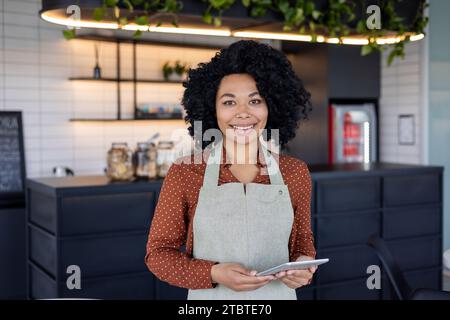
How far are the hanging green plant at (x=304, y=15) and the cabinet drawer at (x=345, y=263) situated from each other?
4.41ft

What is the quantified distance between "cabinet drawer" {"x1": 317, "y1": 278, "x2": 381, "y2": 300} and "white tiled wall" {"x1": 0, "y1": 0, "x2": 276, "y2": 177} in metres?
2.31

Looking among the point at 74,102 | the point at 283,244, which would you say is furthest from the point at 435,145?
the point at 283,244

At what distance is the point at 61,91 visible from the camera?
203 inches

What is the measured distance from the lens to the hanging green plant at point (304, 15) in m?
3.11

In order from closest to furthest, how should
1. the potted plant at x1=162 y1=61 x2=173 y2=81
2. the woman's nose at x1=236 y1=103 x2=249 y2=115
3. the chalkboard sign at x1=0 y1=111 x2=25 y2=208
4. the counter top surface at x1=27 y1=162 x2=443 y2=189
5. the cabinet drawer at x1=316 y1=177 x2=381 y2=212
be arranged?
1. the woman's nose at x1=236 y1=103 x2=249 y2=115
2. the counter top surface at x1=27 y1=162 x2=443 y2=189
3. the cabinet drawer at x1=316 y1=177 x2=381 y2=212
4. the chalkboard sign at x1=0 y1=111 x2=25 y2=208
5. the potted plant at x1=162 y1=61 x2=173 y2=81

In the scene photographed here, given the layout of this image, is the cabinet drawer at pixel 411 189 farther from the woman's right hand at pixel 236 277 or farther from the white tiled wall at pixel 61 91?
the woman's right hand at pixel 236 277

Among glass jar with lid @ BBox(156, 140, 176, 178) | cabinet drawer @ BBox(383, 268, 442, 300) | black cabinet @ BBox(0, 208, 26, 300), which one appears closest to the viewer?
glass jar with lid @ BBox(156, 140, 176, 178)

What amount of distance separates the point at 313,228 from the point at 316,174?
34 centimetres

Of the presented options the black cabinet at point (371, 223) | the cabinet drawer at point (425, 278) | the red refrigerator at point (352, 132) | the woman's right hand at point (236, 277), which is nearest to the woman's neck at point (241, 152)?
the woman's right hand at point (236, 277)

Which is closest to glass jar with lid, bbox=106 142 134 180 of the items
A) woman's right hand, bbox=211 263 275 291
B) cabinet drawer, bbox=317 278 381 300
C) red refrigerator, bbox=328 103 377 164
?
cabinet drawer, bbox=317 278 381 300

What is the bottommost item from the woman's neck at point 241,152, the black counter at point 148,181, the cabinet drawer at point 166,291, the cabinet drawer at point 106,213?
the cabinet drawer at point 166,291

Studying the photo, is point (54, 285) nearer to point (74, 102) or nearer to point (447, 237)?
point (74, 102)

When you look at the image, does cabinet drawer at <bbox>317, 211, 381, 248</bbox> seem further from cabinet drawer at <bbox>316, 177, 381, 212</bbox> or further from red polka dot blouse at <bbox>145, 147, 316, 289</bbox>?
red polka dot blouse at <bbox>145, 147, 316, 289</bbox>

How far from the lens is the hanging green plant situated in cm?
311
